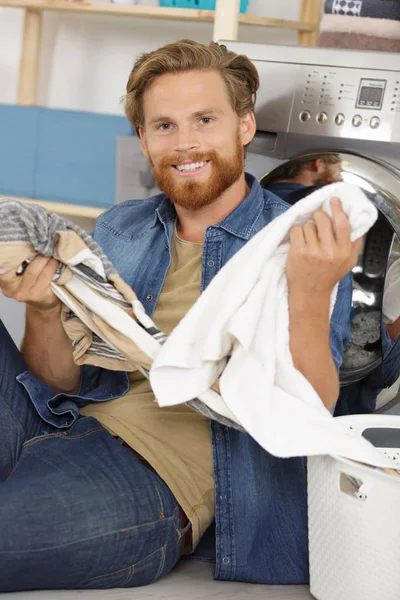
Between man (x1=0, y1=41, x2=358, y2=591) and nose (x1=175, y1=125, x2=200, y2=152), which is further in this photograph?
nose (x1=175, y1=125, x2=200, y2=152)

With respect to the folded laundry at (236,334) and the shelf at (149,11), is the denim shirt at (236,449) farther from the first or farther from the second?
the shelf at (149,11)

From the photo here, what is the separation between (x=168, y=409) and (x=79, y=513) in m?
0.26

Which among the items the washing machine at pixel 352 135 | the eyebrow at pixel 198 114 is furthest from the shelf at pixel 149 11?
the eyebrow at pixel 198 114

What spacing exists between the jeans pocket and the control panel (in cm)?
93

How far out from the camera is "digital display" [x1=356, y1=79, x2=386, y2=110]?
1.79 m

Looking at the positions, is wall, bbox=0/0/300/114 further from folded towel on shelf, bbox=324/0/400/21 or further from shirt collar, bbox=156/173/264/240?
shirt collar, bbox=156/173/264/240

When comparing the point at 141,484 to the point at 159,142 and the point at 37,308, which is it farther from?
the point at 159,142

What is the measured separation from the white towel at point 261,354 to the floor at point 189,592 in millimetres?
292

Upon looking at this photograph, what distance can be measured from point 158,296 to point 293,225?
36 cm

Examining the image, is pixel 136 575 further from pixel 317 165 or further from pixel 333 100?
pixel 333 100

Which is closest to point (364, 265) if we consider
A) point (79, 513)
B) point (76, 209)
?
point (79, 513)

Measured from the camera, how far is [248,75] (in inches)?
66.7

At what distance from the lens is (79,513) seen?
1.27 meters

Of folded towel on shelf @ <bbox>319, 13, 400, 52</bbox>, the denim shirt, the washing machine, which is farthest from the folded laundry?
folded towel on shelf @ <bbox>319, 13, 400, 52</bbox>
